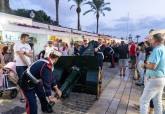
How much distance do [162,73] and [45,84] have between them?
1.93 m

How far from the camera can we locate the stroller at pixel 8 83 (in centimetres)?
807

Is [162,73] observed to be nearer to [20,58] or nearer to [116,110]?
[116,110]

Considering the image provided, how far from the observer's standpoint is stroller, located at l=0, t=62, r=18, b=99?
8070mm

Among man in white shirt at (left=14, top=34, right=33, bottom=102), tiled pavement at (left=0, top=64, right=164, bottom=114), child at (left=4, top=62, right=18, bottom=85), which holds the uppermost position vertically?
man in white shirt at (left=14, top=34, right=33, bottom=102)

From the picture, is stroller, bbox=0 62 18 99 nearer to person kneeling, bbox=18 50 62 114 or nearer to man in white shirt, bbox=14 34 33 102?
man in white shirt, bbox=14 34 33 102

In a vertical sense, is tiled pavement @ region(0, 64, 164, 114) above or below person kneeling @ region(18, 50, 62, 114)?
below

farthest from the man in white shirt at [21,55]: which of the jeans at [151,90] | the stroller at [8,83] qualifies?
the jeans at [151,90]

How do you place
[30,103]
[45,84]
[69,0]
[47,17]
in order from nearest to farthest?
[45,84], [30,103], [69,0], [47,17]

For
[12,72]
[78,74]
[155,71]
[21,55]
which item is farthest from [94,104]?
[155,71]

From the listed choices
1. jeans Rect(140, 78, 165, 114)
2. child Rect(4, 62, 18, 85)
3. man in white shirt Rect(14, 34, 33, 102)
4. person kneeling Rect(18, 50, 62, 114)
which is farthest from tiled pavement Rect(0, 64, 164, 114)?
jeans Rect(140, 78, 165, 114)

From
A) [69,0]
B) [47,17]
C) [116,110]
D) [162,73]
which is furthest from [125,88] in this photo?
[47,17]

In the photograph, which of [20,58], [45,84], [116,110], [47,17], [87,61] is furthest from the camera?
[47,17]

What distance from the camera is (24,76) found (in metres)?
5.24

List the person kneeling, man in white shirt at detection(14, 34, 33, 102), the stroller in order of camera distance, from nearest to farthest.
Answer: the person kneeling, man in white shirt at detection(14, 34, 33, 102), the stroller
